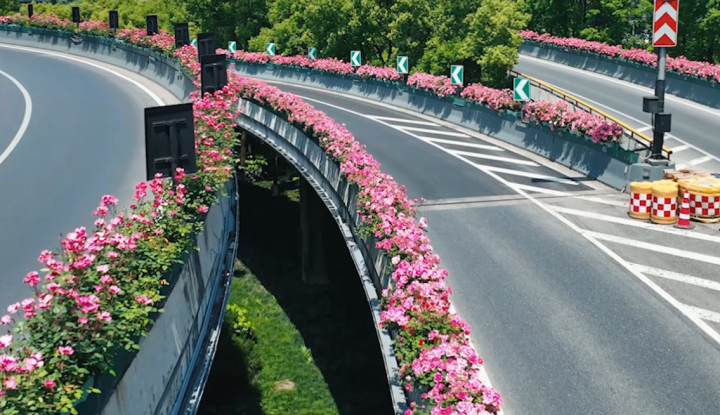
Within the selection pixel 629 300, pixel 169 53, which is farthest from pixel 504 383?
pixel 169 53

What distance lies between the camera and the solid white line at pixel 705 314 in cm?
1141

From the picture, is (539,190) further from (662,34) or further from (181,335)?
(181,335)

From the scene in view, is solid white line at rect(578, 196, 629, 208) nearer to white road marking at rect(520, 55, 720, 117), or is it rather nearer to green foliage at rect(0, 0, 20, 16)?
white road marking at rect(520, 55, 720, 117)

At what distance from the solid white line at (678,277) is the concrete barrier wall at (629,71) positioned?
70.6 ft

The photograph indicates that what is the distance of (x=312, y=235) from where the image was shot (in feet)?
91.4

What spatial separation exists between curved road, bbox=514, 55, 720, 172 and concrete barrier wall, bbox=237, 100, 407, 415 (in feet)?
38.5

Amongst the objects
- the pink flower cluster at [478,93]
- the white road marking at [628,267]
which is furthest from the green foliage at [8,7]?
the white road marking at [628,267]

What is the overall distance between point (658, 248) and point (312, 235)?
50.5 feet

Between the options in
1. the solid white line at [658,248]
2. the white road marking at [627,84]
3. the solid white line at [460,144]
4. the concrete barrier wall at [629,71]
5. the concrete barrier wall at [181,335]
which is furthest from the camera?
the concrete barrier wall at [629,71]

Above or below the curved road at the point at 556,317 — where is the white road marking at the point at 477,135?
above

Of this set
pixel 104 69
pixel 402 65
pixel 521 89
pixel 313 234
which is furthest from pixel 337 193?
pixel 104 69

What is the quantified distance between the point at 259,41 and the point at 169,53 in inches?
1175

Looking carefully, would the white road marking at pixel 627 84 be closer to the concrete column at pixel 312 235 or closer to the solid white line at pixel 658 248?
the concrete column at pixel 312 235

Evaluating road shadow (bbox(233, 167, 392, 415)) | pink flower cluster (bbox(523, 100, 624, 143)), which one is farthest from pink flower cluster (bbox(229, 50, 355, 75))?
pink flower cluster (bbox(523, 100, 624, 143))
